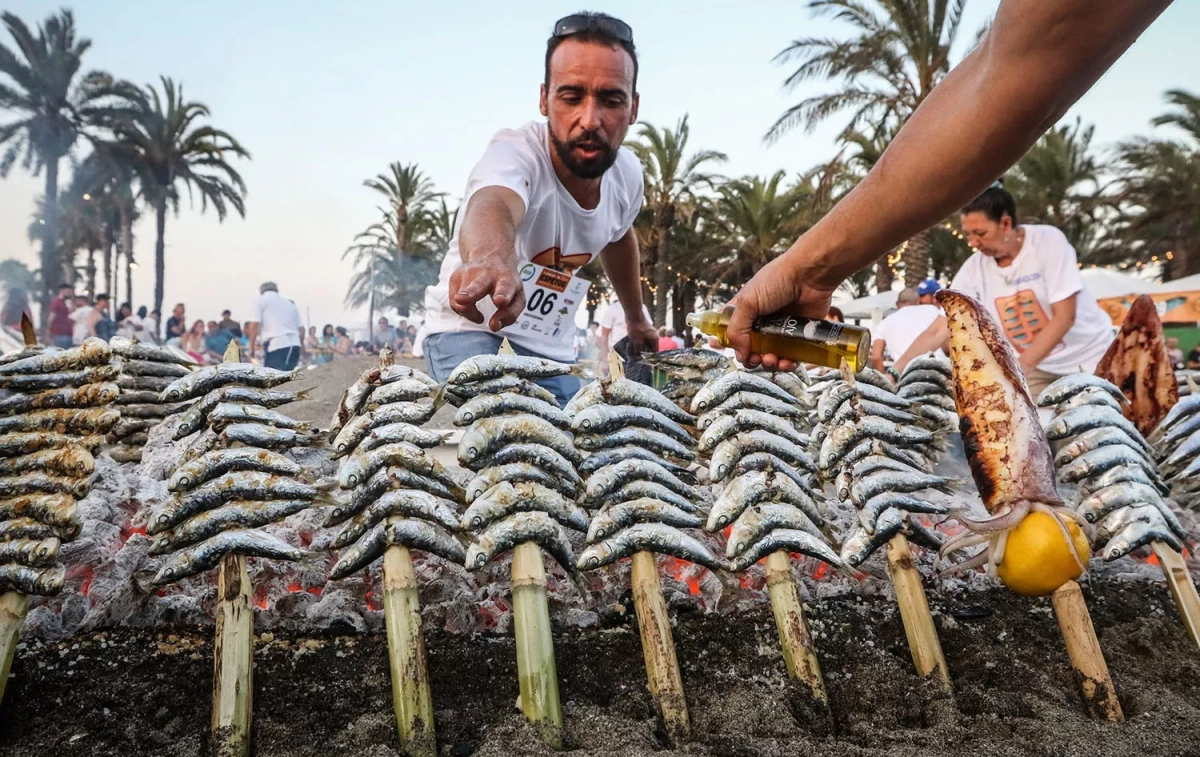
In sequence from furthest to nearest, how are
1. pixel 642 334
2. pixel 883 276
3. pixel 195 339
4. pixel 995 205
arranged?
pixel 883 276
pixel 195 339
pixel 995 205
pixel 642 334

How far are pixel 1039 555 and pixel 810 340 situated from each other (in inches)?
41.0

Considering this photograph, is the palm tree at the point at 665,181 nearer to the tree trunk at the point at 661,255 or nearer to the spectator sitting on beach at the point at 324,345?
the tree trunk at the point at 661,255

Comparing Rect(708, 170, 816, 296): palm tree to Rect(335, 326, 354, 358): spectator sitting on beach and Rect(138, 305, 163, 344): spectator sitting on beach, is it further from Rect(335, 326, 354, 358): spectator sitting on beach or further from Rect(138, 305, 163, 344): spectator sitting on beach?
Rect(138, 305, 163, 344): spectator sitting on beach

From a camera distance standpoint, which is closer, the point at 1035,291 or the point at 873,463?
the point at 873,463

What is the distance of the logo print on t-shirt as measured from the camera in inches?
168

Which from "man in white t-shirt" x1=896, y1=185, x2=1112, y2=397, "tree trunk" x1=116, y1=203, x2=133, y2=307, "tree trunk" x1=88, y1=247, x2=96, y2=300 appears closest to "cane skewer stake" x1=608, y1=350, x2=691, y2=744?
"man in white t-shirt" x1=896, y1=185, x2=1112, y2=397

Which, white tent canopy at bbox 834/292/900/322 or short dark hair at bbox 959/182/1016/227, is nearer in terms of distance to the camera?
short dark hair at bbox 959/182/1016/227

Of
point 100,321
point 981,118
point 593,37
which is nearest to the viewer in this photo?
point 981,118

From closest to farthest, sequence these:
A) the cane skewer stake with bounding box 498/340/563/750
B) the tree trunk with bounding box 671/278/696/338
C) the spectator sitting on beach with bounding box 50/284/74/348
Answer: the cane skewer stake with bounding box 498/340/563/750, the spectator sitting on beach with bounding box 50/284/74/348, the tree trunk with bounding box 671/278/696/338

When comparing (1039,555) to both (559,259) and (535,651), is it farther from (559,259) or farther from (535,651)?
(559,259)

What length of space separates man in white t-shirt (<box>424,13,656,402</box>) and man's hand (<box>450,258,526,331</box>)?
73cm

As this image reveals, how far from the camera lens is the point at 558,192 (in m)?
4.19

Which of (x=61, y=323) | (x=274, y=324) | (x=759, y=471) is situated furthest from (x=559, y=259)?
(x=61, y=323)

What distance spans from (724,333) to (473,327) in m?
1.79
